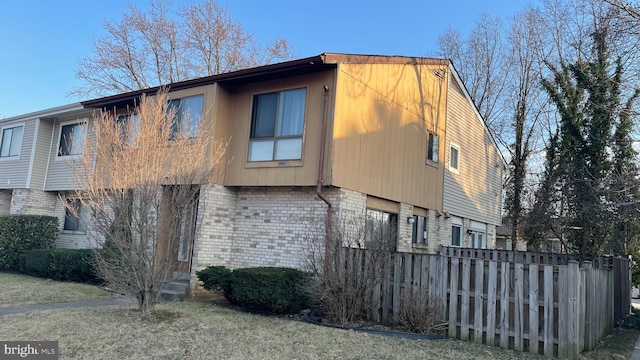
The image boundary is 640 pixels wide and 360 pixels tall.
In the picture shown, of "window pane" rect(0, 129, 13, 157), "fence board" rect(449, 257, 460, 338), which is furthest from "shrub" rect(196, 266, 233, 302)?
"window pane" rect(0, 129, 13, 157)

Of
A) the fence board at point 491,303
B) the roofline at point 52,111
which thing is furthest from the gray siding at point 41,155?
the fence board at point 491,303

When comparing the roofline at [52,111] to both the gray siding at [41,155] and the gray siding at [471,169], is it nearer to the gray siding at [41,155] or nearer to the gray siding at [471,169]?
the gray siding at [41,155]

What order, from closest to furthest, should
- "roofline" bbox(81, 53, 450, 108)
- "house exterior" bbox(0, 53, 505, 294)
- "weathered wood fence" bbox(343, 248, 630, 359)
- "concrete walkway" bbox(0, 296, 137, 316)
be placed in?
1. "weathered wood fence" bbox(343, 248, 630, 359)
2. "concrete walkway" bbox(0, 296, 137, 316)
3. "roofline" bbox(81, 53, 450, 108)
4. "house exterior" bbox(0, 53, 505, 294)

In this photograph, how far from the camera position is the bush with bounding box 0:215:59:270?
14328mm

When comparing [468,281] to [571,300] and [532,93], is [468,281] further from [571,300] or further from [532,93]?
[532,93]

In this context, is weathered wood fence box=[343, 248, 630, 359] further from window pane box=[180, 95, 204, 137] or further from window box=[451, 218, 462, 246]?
window box=[451, 218, 462, 246]

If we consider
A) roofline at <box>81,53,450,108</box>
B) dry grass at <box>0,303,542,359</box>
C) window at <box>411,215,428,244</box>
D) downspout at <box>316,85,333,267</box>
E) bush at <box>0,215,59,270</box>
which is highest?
roofline at <box>81,53,450,108</box>

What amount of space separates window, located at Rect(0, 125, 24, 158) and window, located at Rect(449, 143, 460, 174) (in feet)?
54.4

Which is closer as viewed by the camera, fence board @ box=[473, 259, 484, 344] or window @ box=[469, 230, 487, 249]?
fence board @ box=[473, 259, 484, 344]

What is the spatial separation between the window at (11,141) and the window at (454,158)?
16587mm

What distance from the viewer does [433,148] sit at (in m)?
14.7

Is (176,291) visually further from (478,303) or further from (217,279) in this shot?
(478,303)

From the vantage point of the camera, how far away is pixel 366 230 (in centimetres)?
934

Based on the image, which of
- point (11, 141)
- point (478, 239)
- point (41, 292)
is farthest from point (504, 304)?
point (11, 141)
